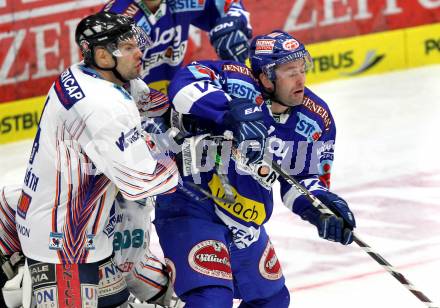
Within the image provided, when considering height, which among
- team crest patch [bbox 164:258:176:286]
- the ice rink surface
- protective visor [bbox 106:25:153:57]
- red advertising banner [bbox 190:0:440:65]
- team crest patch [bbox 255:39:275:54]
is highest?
protective visor [bbox 106:25:153:57]

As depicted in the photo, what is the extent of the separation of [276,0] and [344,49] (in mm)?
748

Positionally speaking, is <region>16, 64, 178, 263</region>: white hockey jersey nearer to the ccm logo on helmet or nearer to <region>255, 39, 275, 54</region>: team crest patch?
the ccm logo on helmet

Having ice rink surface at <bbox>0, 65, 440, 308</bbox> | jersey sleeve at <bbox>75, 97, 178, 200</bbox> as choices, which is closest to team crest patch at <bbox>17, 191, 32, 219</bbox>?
jersey sleeve at <bbox>75, 97, 178, 200</bbox>

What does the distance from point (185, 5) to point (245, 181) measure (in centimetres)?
242

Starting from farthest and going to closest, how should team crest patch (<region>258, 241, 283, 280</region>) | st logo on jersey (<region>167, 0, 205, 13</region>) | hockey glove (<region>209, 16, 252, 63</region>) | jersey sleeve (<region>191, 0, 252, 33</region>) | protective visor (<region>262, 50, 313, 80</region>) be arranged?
st logo on jersey (<region>167, 0, 205, 13</region>)
jersey sleeve (<region>191, 0, 252, 33</region>)
hockey glove (<region>209, 16, 252, 63</region>)
team crest patch (<region>258, 241, 283, 280</region>)
protective visor (<region>262, 50, 313, 80</region>)

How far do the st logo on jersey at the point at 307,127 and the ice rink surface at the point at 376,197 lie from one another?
3.70 ft

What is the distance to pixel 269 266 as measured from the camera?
5387mm

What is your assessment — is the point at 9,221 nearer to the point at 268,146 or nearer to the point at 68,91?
the point at 68,91

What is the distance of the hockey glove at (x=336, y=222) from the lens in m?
5.08

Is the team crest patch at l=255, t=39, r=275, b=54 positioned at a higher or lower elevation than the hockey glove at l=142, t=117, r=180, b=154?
higher

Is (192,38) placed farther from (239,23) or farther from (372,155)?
(239,23)

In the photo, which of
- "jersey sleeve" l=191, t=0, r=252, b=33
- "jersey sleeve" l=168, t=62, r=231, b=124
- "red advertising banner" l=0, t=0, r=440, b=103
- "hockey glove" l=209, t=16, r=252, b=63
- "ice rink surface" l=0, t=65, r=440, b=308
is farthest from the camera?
"red advertising banner" l=0, t=0, r=440, b=103

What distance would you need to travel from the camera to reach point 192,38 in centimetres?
986

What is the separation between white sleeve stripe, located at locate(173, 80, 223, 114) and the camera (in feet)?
16.5
